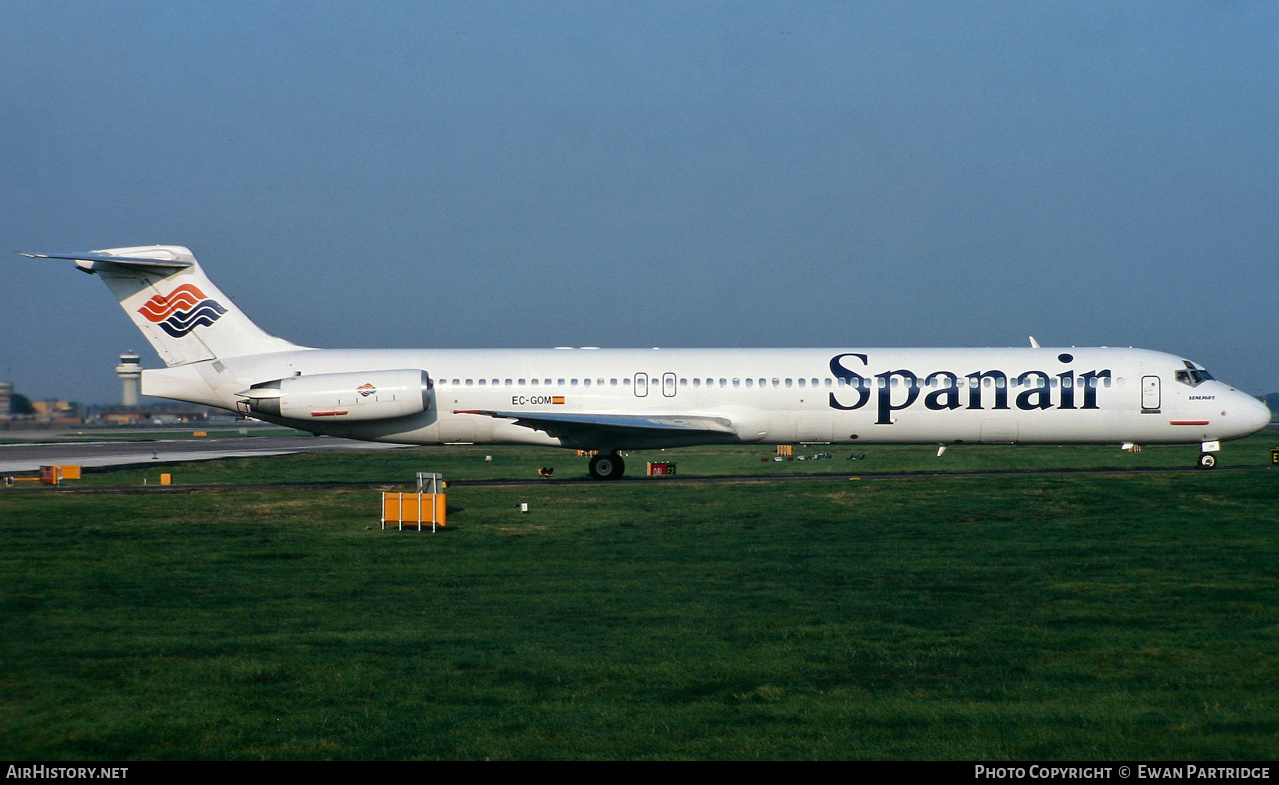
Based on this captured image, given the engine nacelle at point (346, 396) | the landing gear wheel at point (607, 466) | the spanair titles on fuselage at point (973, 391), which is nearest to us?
the engine nacelle at point (346, 396)

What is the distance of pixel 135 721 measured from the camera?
8.56 m

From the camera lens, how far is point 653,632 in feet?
Result: 38.5

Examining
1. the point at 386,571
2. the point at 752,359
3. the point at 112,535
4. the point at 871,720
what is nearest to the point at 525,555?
the point at 386,571

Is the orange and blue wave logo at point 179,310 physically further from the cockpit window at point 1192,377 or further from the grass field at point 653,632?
the cockpit window at point 1192,377

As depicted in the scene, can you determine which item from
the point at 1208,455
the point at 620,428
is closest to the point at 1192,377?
the point at 1208,455

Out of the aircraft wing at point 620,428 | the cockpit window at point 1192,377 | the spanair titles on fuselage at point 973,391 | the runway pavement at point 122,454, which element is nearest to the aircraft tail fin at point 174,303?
the aircraft wing at point 620,428

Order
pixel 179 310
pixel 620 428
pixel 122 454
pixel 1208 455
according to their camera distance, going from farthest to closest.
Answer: pixel 122 454 < pixel 1208 455 < pixel 179 310 < pixel 620 428

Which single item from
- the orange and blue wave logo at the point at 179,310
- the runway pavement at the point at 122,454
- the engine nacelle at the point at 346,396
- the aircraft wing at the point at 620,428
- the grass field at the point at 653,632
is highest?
the orange and blue wave logo at the point at 179,310

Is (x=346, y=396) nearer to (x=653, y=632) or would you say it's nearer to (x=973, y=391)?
(x=973, y=391)

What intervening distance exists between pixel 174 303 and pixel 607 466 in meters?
13.0

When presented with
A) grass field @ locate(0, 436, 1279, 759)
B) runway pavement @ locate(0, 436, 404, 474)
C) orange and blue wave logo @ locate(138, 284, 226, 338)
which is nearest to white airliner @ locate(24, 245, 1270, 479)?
orange and blue wave logo @ locate(138, 284, 226, 338)

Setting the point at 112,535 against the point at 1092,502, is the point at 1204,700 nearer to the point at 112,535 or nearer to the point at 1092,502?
the point at 1092,502

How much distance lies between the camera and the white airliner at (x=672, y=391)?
30.5 m

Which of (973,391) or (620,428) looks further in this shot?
(973,391)
